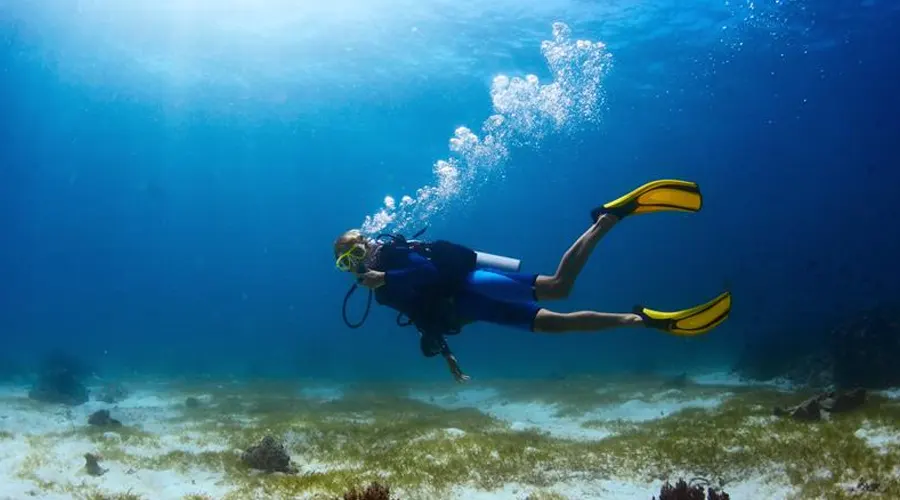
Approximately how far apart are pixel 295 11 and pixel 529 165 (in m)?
92.3

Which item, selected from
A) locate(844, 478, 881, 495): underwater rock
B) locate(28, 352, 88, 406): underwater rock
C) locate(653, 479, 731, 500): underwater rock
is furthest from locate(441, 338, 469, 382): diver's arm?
locate(28, 352, 88, 406): underwater rock

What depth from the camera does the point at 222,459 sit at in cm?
1148

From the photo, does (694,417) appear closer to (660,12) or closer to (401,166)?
(660,12)

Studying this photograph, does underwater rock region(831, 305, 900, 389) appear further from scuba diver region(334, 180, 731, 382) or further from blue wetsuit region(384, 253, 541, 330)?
blue wetsuit region(384, 253, 541, 330)

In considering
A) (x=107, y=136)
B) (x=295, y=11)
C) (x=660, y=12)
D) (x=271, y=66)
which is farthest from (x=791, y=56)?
(x=107, y=136)

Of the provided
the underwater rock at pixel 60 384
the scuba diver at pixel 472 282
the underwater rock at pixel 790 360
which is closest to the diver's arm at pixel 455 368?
the scuba diver at pixel 472 282

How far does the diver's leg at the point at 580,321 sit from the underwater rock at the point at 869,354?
47.5 ft

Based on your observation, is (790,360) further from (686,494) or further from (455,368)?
(455,368)

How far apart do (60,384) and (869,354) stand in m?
34.2

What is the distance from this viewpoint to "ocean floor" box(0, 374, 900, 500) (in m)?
8.95

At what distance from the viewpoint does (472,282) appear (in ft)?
28.2

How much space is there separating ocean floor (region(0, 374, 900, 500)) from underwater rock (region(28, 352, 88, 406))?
4938 mm

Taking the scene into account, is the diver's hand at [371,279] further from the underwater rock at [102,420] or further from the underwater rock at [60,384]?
the underwater rock at [60,384]

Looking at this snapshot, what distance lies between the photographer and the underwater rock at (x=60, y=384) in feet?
78.9
